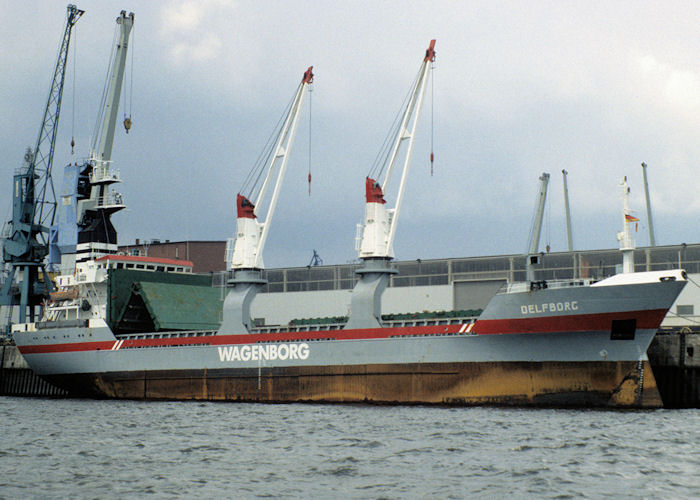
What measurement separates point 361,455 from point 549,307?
500 inches

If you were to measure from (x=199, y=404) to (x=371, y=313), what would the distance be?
28.8ft

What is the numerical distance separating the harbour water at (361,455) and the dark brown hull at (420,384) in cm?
159

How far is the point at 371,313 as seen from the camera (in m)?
36.3

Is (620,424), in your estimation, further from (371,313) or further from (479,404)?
(371,313)

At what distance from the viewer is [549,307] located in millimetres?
31953

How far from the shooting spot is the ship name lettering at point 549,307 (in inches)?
1241

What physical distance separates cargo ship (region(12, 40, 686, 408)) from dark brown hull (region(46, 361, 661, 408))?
0.05 metres

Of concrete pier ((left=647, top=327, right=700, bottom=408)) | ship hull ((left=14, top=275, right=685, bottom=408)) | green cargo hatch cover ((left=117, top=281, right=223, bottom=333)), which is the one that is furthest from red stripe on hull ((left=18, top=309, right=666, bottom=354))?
concrete pier ((left=647, top=327, right=700, bottom=408))

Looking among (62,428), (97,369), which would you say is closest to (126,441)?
(62,428)

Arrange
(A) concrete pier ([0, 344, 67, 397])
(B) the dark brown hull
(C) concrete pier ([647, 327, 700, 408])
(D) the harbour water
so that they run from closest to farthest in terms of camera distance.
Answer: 1. (D) the harbour water
2. (B) the dark brown hull
3. (C) concrete pier ([647, 327, 700, 408])
4. (A) concrete pier ([0, 344, 67, 397])

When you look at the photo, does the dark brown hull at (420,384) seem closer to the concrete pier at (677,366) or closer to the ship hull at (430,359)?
the ship hull at (430,359)

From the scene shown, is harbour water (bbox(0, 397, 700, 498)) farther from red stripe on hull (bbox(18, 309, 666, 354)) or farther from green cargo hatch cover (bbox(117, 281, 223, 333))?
green cargo hatch cover (bbox(117, 281, 223, 333))

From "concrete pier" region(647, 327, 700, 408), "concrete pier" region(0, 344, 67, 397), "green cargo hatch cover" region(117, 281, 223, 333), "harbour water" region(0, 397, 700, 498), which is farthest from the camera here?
"concrete pier" region(0, 344, 67, 397)

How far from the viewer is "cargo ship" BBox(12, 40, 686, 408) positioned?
31.5 meters
